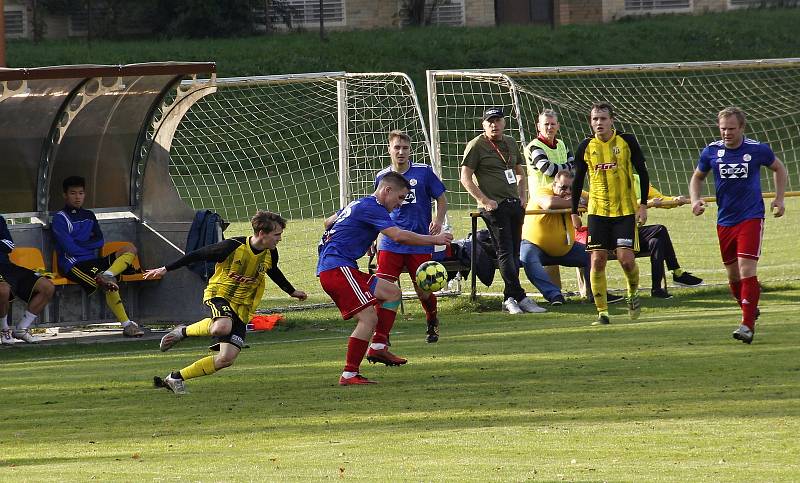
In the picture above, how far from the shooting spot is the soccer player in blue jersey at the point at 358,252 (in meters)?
10.6

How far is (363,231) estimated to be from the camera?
423 inches

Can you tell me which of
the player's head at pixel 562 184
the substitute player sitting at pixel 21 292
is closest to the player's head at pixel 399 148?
the player's head at pixel 562 184

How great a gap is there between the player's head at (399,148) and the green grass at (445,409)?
1.62 meters

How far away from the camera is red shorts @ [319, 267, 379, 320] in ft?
34.9

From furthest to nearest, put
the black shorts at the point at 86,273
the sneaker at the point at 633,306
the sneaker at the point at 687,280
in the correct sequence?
the sneaker at the point at 687,280 < the black shorts at the point at 86,273 < the sneaker at the point at 633,306

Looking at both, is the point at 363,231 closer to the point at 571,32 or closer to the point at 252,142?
the point at 252,142

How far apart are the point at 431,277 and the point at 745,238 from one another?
2.79m

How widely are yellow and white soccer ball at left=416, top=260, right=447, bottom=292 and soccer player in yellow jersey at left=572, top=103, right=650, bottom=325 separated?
96.6 inches

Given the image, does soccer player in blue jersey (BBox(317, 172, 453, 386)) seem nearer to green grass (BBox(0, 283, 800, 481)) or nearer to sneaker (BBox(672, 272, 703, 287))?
green grass (BBox(0, 283, 800, 481))

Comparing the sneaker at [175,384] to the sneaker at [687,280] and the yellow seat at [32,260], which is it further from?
the sneaker at [687,280]

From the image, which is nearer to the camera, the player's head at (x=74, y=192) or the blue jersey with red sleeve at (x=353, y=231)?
the blue jersey with red sleeve at (x=353, y=231)

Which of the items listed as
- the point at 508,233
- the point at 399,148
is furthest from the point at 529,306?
the point at 399,148

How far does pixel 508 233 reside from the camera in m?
15.2

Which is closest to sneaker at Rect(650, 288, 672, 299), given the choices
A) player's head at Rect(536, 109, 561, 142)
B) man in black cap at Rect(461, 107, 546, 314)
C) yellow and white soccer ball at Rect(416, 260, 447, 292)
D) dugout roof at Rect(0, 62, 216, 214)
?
man in black cap at Rect(461, 107, 546, 314)
